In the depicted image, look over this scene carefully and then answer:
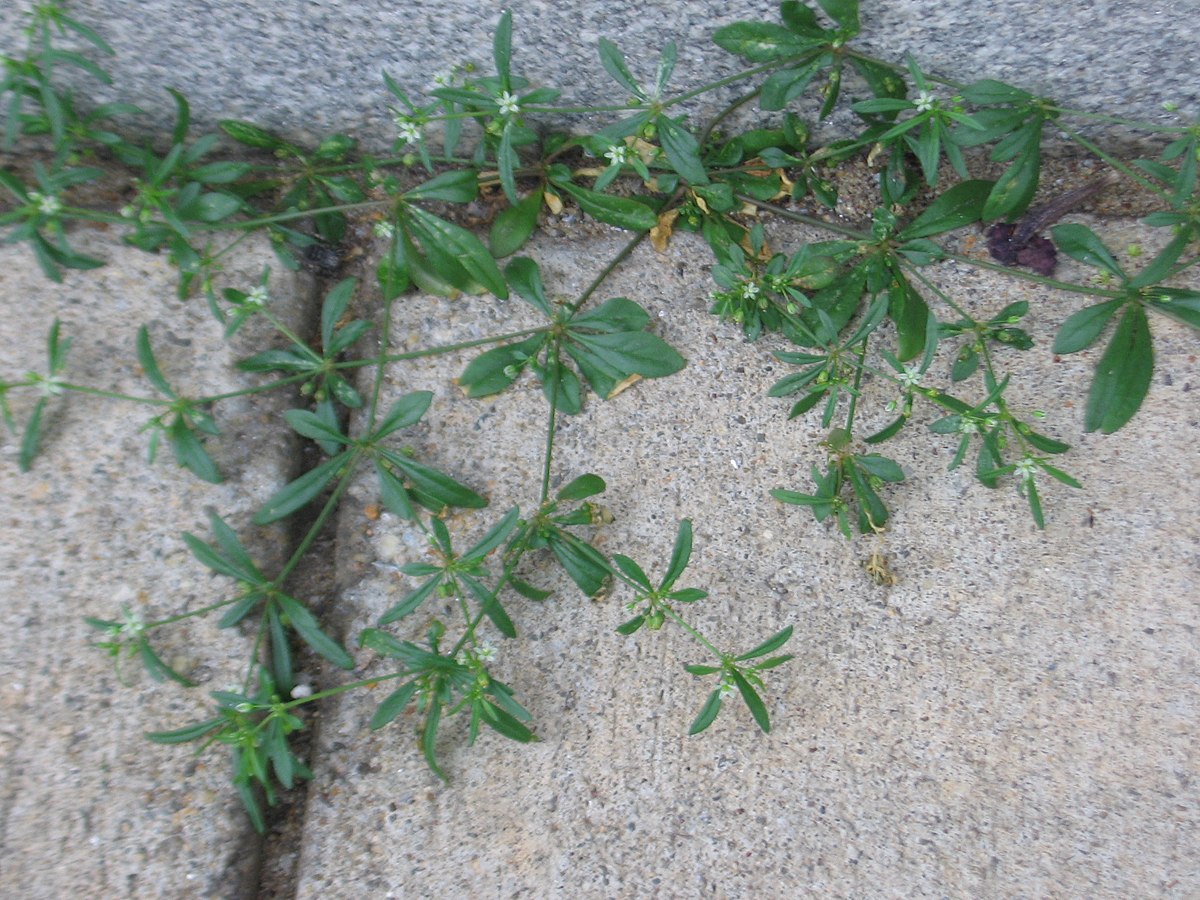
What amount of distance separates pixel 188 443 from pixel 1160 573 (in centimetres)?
198

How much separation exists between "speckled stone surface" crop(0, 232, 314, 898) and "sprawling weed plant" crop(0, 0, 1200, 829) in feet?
0.17

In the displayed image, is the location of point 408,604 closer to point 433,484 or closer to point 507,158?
point 433,484

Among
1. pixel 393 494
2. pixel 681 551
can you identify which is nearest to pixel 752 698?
pixel 681 551

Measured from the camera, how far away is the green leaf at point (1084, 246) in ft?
6.33

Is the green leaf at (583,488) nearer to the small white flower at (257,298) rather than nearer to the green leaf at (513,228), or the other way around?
the green leaf at (513,228)

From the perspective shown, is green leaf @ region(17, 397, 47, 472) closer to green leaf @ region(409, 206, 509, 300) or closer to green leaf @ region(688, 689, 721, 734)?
green leaf @ region(409, 206, 509, 300)

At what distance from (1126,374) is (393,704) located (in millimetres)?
1622

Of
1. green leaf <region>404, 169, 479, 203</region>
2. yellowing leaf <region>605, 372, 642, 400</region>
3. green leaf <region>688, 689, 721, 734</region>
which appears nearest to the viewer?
green leaf <region>688, 689, 721, 734</region>

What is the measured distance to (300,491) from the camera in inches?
75.2

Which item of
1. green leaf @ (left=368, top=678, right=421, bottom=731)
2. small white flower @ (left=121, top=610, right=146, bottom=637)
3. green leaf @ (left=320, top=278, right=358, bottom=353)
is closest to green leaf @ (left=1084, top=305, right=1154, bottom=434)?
green leaf @ (left=368, top=678, right=421, bottom=731)

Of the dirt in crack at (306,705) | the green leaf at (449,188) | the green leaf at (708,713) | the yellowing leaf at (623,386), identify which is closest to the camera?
the green leaf at (708,713)

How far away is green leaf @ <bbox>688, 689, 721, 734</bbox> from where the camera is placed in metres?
1.73

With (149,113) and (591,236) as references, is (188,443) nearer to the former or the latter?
(149,113)

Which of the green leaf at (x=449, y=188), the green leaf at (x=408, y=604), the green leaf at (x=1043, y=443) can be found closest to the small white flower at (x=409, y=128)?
the green leaf at (x=449, y=188)
